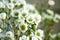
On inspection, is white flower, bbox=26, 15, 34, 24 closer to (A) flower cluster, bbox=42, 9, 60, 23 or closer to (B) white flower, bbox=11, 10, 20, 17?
(B) white flower, bbox=11, 10, 20, 17

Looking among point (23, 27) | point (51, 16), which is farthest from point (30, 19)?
point (51, 16)

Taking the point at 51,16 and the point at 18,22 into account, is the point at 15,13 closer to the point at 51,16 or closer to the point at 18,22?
the point at 18,22

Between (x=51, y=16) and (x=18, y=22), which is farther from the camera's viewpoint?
(x=51, y=16)

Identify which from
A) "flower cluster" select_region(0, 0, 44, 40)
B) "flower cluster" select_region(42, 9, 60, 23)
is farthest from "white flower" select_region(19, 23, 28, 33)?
"flower cluster" select_region(42, 9, 60, 23)

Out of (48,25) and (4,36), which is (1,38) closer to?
(4,36)

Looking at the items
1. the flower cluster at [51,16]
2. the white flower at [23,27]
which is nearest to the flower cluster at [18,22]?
the white flower at [23,27]

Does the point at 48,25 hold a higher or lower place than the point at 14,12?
lower

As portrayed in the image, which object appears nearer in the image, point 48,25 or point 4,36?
point 4,36

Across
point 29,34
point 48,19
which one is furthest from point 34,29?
point 48,19
